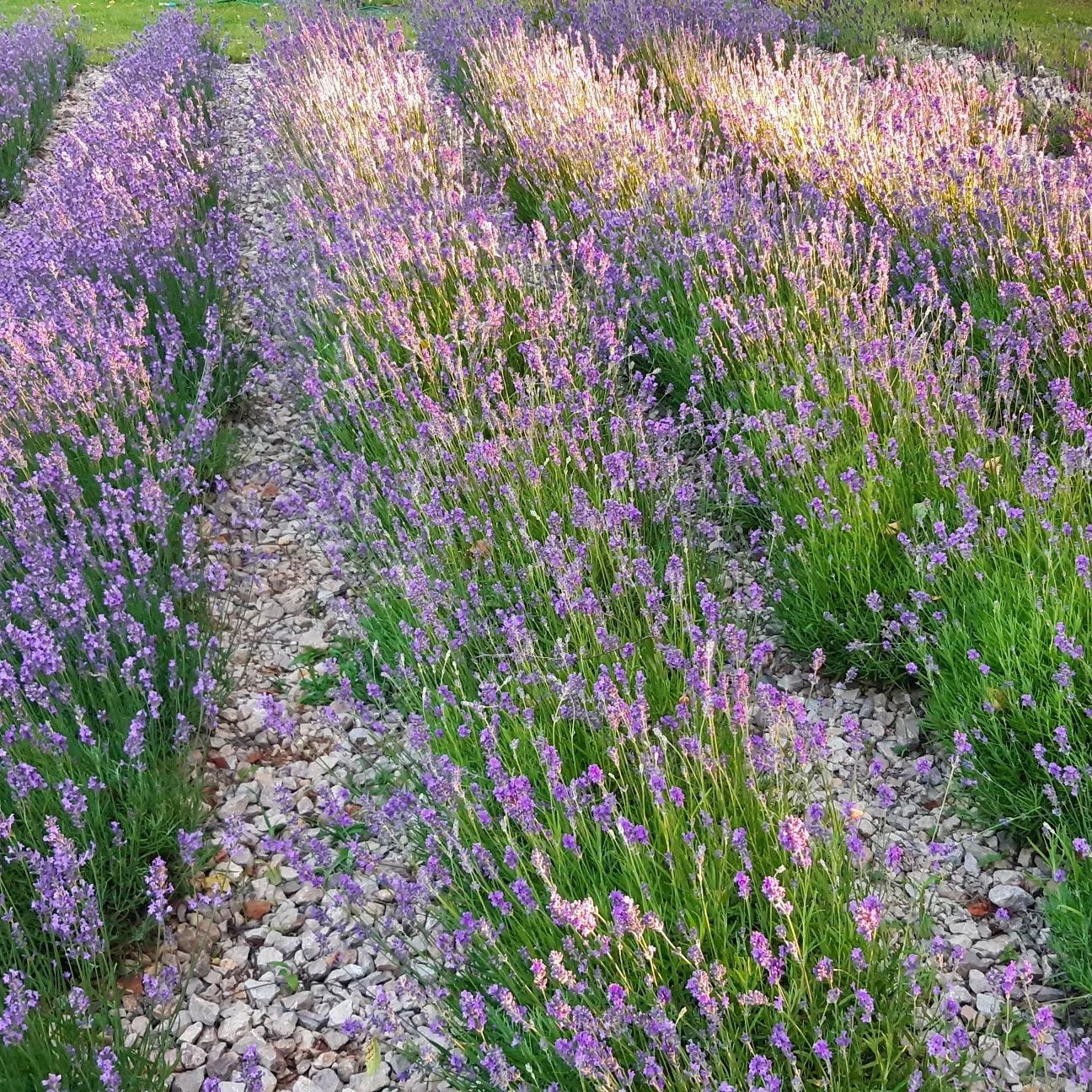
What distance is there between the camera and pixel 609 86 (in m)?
6.79

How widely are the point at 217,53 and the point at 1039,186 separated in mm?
9946

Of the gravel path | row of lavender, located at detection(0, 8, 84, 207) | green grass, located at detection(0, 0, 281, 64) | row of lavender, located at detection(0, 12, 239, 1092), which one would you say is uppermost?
green grass, located at detection(0, 0, 281, 64)

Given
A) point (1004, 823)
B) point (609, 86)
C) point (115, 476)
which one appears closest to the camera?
point (1004, 823)

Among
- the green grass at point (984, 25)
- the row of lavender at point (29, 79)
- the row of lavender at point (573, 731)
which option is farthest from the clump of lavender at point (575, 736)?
the green grass at point (984, 25)

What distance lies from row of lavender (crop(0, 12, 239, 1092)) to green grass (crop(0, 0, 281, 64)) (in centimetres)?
808

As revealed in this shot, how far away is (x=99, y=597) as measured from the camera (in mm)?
3287

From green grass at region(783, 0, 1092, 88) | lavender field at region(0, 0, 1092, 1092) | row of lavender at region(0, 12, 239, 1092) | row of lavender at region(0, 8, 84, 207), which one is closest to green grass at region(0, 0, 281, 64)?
row of lavender at region(0, 8, 84, 207)

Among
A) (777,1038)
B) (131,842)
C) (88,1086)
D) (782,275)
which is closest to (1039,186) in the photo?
(782,275)

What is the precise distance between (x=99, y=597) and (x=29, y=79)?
10206 millimetres

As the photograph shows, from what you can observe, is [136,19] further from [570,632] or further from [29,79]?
[570,632]

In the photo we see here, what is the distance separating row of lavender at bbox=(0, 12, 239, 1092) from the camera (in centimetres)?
220

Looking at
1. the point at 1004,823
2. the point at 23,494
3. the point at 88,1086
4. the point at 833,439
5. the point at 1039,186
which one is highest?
the point at 1039,186

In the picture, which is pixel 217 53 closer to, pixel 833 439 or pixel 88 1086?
pixel 833 439

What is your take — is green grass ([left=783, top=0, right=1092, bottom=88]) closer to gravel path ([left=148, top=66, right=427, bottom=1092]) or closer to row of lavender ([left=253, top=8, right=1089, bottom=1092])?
row of lavender ([left=253, top=8, right=1089, bottom=1092])
